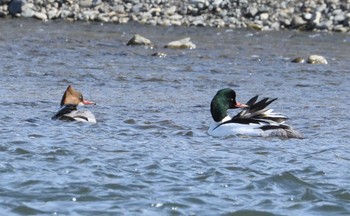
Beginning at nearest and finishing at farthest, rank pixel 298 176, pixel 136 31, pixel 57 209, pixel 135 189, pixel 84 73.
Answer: pixel 57 209 → pixel 135 189 → pixel 298 176 → pixel 84 73 → pixel 136 31

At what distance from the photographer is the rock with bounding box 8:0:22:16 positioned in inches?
1206

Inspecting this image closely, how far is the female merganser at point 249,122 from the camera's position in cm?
1309

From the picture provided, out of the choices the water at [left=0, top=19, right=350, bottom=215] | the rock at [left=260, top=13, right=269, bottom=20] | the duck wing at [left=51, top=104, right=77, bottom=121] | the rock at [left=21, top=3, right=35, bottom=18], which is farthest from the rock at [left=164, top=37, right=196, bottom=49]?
the duck wing at [left=51, top=104, right=77, bottom=121]

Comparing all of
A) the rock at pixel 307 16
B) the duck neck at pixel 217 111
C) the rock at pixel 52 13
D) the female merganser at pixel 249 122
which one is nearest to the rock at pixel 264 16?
the rock at pixel 307 16

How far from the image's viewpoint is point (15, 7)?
30.8 metres

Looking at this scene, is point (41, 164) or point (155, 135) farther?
point (155, 135)

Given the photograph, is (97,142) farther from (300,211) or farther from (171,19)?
(171,19)

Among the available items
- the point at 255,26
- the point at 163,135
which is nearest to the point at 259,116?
the point at 163,135

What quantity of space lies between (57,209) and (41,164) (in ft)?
5.98

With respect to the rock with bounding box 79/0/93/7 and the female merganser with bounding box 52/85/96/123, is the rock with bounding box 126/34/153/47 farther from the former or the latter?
the female merganser with bounding box 52/85/96/123

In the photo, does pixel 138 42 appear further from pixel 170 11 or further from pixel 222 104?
pixel 222 104

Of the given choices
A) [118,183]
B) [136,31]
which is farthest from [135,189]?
[136,31]

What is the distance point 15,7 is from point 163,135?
18.6m

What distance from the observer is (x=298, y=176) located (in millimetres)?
10266
